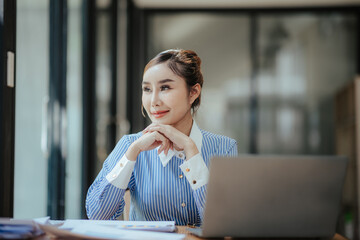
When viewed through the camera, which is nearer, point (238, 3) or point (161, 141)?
point (161, 141)

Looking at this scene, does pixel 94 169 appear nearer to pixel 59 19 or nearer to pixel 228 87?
pixel 59 19

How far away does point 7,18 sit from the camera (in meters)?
1.71

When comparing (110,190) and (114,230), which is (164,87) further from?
(114,230)

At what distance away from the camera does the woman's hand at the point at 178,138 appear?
1.49 metres

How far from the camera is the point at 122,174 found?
1.54 meters

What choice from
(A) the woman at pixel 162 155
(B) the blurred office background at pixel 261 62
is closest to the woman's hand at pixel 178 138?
(A) the woman at pixel 162 155

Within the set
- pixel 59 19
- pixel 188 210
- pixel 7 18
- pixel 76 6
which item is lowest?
pixel 188 210

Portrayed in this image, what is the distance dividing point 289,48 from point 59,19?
11.0ft

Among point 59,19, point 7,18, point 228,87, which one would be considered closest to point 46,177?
point 59,19

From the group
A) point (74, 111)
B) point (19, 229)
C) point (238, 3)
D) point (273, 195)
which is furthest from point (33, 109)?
point (238, 3)

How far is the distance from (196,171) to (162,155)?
243mm

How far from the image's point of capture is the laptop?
3.35 feet

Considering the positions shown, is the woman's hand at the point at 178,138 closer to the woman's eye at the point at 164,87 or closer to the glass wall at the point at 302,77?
the woman's eye at the point at 164,87

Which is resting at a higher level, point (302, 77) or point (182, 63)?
point (302, 77)
